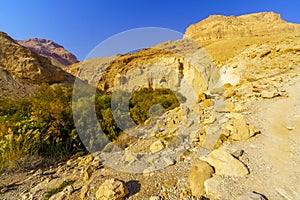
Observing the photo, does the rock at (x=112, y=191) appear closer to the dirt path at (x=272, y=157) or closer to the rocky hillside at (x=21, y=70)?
the dirt path at (x=272, y=157)

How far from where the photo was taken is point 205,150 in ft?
9.72

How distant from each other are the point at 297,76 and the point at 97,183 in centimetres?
799

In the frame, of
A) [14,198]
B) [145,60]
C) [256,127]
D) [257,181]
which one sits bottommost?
[14,198]

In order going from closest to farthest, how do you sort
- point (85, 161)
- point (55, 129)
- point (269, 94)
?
1. point (85, 161)
2. point (269, 94)
3. point (55, 129)

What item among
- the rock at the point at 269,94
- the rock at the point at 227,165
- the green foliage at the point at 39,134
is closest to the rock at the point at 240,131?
the rock at the point at 227,165

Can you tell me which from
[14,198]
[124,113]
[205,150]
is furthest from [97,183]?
[124,113]

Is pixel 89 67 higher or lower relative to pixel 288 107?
higher

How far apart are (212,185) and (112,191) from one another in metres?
1.18

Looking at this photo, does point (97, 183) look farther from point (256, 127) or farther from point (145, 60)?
point (145, 60)

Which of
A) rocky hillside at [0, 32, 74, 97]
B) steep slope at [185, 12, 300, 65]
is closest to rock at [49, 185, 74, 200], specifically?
rocky hillside at [0, 32, 74, 97]

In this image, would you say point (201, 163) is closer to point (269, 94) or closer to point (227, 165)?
point (227, 165)

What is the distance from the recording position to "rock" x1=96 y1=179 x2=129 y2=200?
81.0 inches

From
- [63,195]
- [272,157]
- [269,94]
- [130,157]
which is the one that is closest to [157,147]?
[130,157]

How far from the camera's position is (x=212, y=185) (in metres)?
1.97
